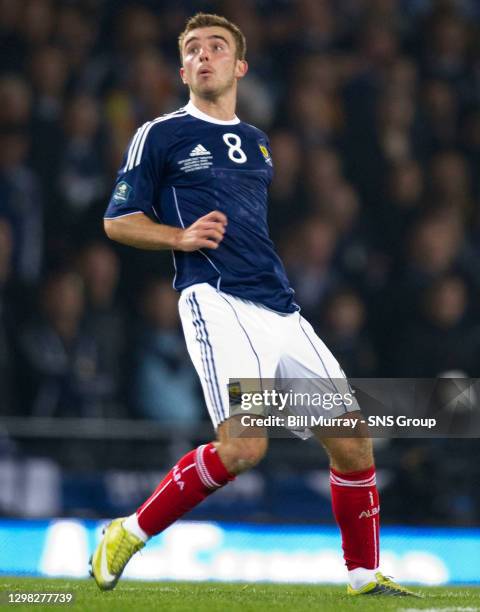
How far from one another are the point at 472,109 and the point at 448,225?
153 cm

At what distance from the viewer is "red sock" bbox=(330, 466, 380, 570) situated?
4.84 metres

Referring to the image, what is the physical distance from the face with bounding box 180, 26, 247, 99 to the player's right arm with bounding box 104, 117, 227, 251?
23 centimetres

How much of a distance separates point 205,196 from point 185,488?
1.17m

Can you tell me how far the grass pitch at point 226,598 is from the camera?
421 centimetres

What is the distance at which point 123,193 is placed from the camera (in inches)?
185

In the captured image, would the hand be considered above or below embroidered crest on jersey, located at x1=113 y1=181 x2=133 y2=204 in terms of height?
below

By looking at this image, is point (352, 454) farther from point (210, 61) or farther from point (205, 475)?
point (210, 61)

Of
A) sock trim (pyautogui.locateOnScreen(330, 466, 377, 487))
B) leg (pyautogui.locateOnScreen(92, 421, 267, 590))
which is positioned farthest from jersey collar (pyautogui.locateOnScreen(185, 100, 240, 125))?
sock trim (pyautogui.locateOnScreen(330, 466, 377, 487))

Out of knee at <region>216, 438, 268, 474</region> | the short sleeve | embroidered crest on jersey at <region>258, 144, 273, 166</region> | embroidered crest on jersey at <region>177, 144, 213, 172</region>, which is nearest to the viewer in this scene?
knee at <region>216, 438, 268, 474</region>

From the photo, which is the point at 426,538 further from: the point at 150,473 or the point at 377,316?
the point at 377,316

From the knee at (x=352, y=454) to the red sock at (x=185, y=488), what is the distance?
54 cm

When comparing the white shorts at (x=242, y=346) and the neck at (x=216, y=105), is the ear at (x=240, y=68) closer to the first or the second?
the neck at (x=216, y=105)

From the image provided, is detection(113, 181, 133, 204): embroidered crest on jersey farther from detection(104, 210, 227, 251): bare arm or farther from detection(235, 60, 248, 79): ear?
detection(235, 60, 248, 79): ear

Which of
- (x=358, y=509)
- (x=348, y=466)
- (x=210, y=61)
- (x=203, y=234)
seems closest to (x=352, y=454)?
(x=348, y=466)
